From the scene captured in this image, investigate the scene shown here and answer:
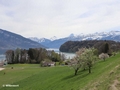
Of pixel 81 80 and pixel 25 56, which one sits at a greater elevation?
pixel 25 56

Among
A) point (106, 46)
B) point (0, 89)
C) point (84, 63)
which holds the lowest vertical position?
point (0, 89)

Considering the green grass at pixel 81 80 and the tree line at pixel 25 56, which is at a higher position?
the tree line at pixel 25 56

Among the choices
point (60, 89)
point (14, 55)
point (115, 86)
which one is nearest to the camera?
point (115, 86)

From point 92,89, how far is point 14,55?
468 ft

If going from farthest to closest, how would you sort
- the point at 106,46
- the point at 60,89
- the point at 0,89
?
the point at 106,46 < the point at 0,89 < the point at 60,89

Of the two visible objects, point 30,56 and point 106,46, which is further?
point 30,56

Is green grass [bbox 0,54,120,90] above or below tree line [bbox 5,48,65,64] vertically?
below

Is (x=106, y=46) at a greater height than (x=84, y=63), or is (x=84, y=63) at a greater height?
(x=106, y=46)

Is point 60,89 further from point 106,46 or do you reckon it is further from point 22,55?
point 22,55

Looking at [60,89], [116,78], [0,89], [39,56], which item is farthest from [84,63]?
[39,56]

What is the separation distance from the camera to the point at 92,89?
80.2 feet

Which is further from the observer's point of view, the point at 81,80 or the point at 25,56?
the point at 25,56

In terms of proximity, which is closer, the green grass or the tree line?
the green grass

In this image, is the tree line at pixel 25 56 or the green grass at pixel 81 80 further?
the tree line at pixel 25 56
